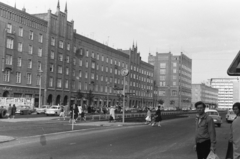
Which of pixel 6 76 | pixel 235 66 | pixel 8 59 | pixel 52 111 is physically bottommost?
pixel 52 111

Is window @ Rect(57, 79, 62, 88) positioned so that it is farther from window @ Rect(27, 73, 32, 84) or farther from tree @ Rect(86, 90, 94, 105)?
tree @ Rect(86, 90, 94, 105)

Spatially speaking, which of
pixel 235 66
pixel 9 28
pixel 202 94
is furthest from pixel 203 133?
pixel 202 94

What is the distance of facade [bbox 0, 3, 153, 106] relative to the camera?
2144 inches

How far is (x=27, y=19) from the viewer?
59.0m

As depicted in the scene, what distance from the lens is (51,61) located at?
2544 inches

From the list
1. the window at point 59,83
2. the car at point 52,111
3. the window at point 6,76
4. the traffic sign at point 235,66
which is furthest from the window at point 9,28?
the traffic sign at point 235,66

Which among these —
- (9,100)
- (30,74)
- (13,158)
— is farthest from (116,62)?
(13,158)

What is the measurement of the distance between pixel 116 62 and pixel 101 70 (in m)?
9.71

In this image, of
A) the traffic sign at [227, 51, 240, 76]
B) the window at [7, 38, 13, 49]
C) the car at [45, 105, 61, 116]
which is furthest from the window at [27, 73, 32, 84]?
the traffic sign at [227, 51, 240, 76]

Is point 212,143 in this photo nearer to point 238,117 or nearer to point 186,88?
point 238,117

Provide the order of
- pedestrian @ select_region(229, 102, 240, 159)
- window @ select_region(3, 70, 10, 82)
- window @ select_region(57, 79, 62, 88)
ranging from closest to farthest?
pedestrian @ select_region(229, 102, 240, 159)
window @ select_region(3, 70, 10, 82)
window @ select_region(57, 79, 62, 88)

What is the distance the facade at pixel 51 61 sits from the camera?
179 feet

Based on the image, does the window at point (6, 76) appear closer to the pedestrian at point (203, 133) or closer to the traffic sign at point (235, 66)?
the pedestrian at point (203, 133)

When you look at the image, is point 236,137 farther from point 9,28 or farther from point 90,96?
point 90,96
